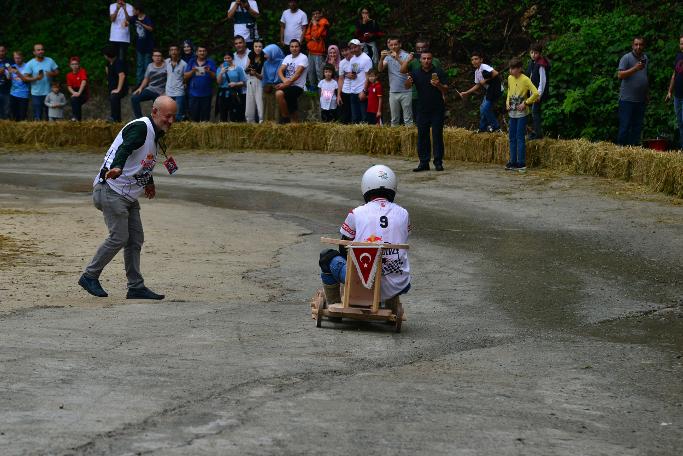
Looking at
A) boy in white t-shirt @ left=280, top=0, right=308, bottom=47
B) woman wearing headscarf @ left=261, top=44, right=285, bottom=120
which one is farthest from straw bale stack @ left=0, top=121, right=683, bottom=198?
boy in white t-shirt @ left=280, top=0, right=308, bottom=47

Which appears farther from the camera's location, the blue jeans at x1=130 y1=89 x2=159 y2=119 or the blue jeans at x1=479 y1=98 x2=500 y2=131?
the blue jeans at x1=130 y1=89 x2=159 y2=119

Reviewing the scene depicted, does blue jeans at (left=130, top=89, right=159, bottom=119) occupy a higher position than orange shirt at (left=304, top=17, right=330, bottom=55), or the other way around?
orange shirt at (left=304, top=17, right=330, bottom=55)

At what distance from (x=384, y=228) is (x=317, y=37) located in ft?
→ 57.2

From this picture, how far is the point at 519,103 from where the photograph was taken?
70.5ft

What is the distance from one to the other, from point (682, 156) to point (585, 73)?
6294 mm

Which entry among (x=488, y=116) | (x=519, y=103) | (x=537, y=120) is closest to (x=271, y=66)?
(x=488, y=116)

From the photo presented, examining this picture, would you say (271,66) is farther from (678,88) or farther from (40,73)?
(678,88)

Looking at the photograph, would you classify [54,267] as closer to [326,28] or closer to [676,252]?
[676,252]

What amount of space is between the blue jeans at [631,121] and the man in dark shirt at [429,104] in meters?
3.28

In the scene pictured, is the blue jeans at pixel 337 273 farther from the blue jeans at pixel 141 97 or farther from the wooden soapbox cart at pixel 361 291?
the blue jeans at pixel 141 97

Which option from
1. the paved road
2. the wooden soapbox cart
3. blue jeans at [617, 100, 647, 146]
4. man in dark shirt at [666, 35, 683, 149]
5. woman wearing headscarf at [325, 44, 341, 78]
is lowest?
the paved road

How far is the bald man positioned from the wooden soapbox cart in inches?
79.8

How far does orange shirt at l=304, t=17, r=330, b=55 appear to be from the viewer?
2684 centimetres

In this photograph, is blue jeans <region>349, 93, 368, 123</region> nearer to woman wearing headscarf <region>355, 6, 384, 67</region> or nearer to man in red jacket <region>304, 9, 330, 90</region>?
woman wearing headscarf <region>355, 6, 384, 67</region>
